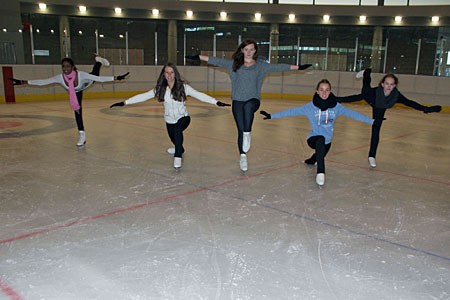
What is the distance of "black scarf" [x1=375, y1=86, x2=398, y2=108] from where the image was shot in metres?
4.63

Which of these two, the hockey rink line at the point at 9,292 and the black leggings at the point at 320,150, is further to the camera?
the black leggings at the point at 320,150

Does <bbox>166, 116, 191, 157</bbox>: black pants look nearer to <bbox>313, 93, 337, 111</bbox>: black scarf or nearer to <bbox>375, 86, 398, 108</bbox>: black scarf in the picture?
<bbox>313, 93, 337, 111</bbox>: black scarf

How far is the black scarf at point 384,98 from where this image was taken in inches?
182

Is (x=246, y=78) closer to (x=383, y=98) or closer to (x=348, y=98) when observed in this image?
(x=348, y=98)

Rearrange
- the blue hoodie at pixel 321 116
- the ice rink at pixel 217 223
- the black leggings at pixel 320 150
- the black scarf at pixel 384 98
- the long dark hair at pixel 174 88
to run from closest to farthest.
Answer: the ice rink at pixel 217 223 → the black leggings at pixel 320 150 → the blue hoodie at pixel 321 116 → the long dark hair at pixel 174 88 → the black scarf at pixel 384 98

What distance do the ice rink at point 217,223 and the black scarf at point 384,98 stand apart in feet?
2.45

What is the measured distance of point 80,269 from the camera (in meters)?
2.27

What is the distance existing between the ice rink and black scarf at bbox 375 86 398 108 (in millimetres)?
747

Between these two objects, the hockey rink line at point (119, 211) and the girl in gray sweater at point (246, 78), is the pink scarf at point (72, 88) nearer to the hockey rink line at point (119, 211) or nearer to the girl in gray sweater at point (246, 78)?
the girl in gray sweater at point (246, 78)

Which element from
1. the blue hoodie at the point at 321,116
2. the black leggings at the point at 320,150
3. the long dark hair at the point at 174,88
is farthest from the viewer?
the long dark hair at the point at 174,88

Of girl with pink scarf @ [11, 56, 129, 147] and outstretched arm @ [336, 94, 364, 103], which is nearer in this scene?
outstretched arm @ [336, 94, 364, 103]

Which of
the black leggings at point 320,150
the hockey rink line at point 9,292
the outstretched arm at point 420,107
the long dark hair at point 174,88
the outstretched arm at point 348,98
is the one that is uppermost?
the long dark hair at point 174,88

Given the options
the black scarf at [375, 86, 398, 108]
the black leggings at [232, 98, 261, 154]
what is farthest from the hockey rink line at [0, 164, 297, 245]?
the black scarf at [375, 86, 398, 108]

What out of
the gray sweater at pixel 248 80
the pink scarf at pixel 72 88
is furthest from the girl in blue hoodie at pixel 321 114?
the pink scarf at pixel 72 88
